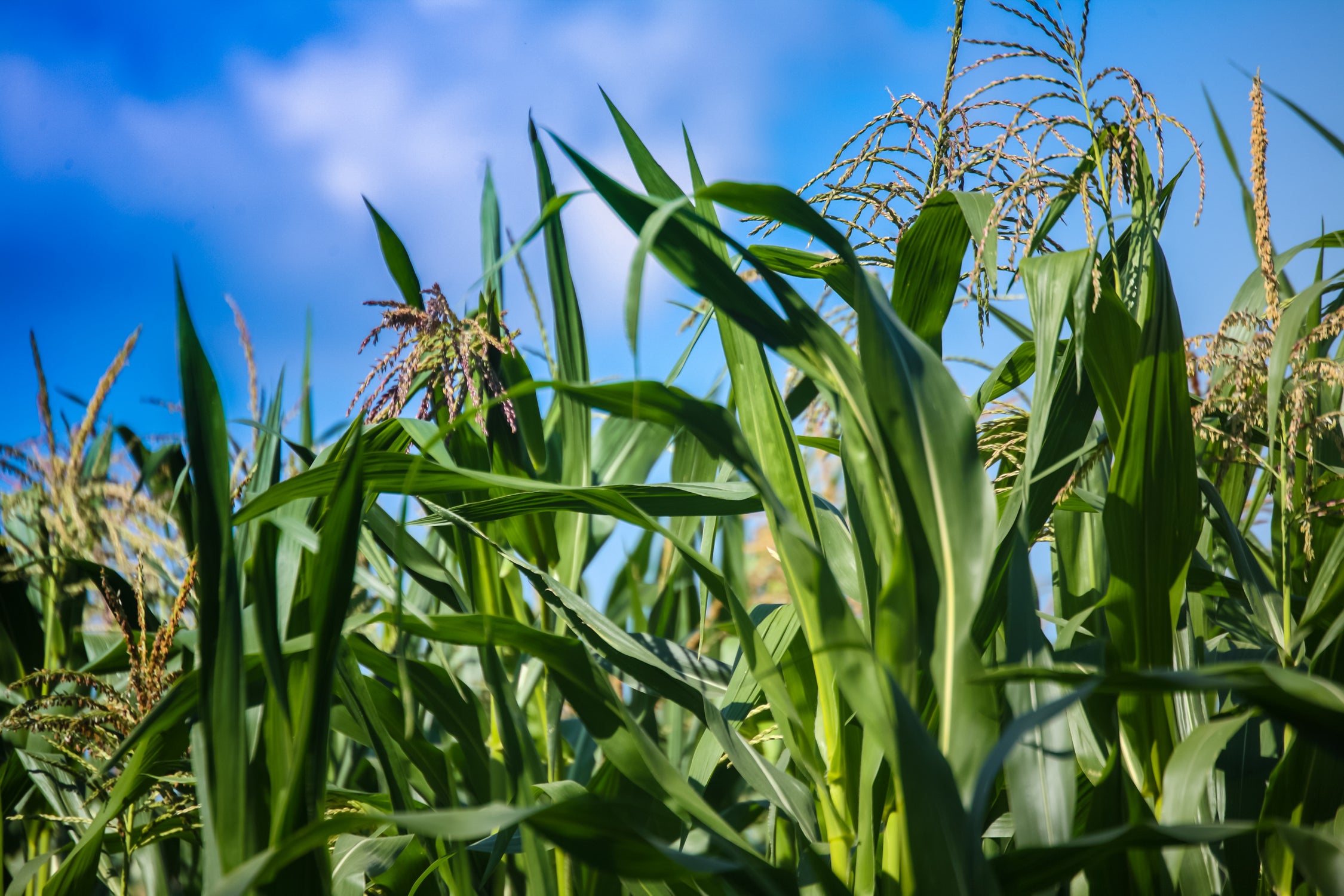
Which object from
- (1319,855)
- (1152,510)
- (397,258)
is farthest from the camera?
(397,258)

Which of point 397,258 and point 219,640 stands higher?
point 397,258

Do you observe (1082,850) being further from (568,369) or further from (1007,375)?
(568,369)

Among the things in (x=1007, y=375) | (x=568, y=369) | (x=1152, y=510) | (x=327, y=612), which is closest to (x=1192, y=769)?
(x=1152, y=510)

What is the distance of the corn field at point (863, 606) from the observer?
1.72 ft

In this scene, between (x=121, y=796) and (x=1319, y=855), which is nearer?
(x=1319, y=855)

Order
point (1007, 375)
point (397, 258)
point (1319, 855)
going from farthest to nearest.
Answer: point (397, 258) → point (1007, 375) → point (1319, 855)

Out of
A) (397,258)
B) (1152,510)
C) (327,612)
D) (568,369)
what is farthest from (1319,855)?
(397,258)

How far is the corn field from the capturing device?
53 cm

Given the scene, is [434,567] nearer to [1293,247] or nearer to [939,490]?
[939,490]

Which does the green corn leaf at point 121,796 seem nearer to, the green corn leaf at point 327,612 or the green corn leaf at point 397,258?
the green corn leaf at point 327,612

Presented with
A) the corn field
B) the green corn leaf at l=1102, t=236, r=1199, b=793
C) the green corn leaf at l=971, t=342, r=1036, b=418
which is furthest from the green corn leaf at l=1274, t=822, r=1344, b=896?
the green corn leaf at l=971, t=342, r=1036, b=418

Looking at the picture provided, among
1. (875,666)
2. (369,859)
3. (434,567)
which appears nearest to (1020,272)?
(875,666)

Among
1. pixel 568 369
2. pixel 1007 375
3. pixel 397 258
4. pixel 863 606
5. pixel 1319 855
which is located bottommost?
pixel 1319 855

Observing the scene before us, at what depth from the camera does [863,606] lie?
661mm
